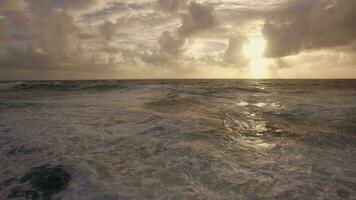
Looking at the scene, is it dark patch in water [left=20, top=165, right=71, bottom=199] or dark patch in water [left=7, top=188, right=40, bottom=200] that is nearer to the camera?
dark patch in water [left=7, top=188, right=40, bottom=200]

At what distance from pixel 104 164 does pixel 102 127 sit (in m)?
3.20

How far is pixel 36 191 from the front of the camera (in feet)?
13.0

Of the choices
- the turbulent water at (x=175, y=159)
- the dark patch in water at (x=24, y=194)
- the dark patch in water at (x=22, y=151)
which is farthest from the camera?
the dark patch in water at (x=22, y=151)

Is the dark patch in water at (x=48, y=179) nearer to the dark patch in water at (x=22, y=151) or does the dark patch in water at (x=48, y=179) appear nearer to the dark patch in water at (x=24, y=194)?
the dark patch in water at (x=24, y=194)

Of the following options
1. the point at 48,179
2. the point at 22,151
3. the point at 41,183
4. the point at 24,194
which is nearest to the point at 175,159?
the point at 48,179

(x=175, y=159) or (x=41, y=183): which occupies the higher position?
(x=175, y=159)

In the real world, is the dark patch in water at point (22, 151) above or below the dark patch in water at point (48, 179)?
above

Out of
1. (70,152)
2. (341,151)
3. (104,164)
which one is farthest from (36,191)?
(341,151)

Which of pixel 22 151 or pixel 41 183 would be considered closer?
pixel 41 183

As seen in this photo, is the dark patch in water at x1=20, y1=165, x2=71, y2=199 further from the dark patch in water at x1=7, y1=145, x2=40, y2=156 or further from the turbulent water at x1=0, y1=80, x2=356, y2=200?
the dark patch in water at x1=7, y1=145, x2=40, y2=156

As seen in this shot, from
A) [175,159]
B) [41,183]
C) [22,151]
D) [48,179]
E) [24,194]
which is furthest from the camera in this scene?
[22,151]

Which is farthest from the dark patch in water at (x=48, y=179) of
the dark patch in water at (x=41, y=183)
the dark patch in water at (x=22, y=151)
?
the dark patch in water at (x=22, y=151)

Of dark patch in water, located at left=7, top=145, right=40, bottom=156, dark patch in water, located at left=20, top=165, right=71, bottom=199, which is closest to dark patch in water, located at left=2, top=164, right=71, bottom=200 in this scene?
dark patch in water, located at left=20, top=165, right=71, bottom=199

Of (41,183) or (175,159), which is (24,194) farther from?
Answer: (175,159)
